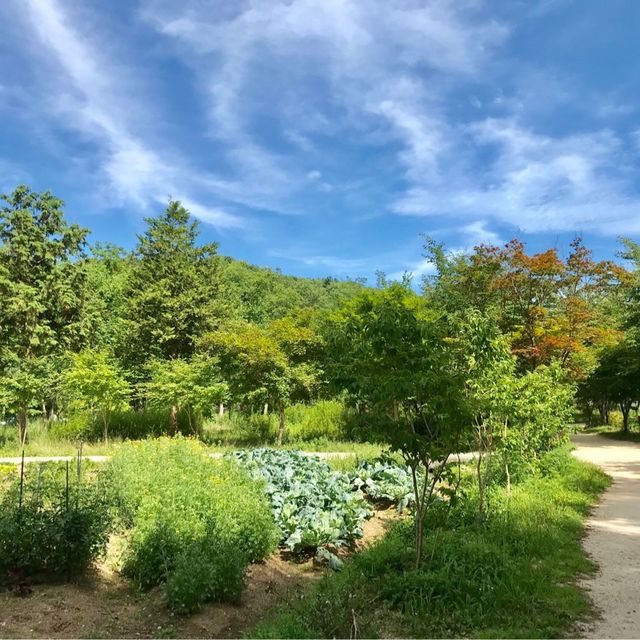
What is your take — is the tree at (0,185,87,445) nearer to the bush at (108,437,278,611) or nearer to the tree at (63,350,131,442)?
the tree at (63,350,131,442)

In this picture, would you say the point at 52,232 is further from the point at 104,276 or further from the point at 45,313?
the point at 104,276

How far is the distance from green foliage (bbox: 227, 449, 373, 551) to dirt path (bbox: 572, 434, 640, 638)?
330cm

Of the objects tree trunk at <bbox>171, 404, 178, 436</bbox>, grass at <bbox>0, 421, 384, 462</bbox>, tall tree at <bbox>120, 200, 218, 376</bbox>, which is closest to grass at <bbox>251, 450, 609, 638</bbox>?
grass at <bbox>0, 421, 384, 462</bbox>

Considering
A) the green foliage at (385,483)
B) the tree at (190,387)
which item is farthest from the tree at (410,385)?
the tree at (190,387)

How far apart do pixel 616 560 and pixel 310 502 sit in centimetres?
434

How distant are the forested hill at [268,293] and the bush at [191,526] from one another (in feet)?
112

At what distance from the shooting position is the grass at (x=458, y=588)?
4.23 meters

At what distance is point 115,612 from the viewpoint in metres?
5.12

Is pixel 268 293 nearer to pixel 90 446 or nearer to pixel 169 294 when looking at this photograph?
pixel 169 294

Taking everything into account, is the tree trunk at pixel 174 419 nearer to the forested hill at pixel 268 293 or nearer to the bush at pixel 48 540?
the bush at pixel 48 540

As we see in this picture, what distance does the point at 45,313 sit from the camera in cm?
2258

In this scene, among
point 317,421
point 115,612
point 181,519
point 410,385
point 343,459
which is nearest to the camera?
point 410,385

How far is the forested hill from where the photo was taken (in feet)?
158

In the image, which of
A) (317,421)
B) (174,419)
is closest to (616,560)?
(317,421)
